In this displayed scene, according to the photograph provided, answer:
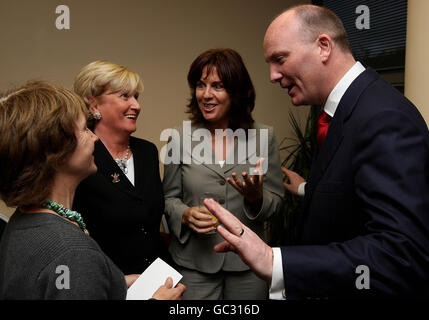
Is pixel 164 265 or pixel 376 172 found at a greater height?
pixel 376 172

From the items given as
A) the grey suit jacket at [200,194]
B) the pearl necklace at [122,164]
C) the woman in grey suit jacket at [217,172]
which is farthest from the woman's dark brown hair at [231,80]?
the pearl necklace at [122,164]

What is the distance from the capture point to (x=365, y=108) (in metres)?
1.07

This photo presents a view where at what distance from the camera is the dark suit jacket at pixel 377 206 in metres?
0.93

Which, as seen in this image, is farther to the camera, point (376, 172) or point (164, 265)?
point (164, 265)

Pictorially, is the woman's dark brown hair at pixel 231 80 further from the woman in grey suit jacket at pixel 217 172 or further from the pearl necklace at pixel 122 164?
the pearl necklace at pixel 122 164

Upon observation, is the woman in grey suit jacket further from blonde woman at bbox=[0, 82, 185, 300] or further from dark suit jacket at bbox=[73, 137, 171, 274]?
blonde woman at bbox=[0, 82, 185, 300]

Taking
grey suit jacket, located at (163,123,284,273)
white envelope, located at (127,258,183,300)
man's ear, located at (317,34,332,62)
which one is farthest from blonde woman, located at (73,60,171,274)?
man's ear, located at (317,34,332,62)

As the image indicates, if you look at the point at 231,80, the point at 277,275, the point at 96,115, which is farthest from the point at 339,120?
the point at 96,115

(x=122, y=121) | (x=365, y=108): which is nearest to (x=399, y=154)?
(x=365, y=108)

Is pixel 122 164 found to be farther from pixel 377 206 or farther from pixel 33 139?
pixel 377 206

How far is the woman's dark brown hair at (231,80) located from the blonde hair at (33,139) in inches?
44.1

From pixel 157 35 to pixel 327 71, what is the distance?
236 centimetres

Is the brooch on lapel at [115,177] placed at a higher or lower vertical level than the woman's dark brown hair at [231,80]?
lower
